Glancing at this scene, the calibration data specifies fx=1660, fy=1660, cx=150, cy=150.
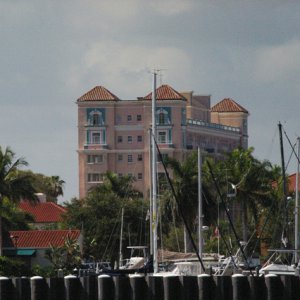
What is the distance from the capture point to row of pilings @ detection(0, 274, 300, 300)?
57.3 meters

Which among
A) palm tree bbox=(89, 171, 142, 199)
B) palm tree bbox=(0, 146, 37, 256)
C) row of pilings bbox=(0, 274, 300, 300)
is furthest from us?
palm tree bbox=(89, 171, 142, 199)

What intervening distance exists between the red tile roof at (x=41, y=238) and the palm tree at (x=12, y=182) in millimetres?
11311

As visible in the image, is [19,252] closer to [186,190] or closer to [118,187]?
[186,190]

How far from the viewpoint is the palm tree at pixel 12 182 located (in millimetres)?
128750

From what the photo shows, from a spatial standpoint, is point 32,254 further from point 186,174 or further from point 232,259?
point 232,259

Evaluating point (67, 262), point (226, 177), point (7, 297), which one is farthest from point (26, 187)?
point (7, 297)

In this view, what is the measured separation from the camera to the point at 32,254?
145 meters

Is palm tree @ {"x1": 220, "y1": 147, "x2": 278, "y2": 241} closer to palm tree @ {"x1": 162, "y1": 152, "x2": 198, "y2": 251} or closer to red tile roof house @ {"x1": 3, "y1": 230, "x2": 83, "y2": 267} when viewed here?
palm tree @ {"x1": 162, "y1": 152, "x2": 198, "y2": 251}

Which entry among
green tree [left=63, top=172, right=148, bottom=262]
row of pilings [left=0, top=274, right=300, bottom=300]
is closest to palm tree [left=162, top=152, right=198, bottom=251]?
green tree [left=63, top=172, right=148, bottom=262]

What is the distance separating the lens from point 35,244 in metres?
147

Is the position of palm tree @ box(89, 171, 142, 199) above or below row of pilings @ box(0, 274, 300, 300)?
above

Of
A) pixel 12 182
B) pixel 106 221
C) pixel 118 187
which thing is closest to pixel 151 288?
pixel 12 182

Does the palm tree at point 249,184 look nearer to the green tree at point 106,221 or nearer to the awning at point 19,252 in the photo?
the green tree at point 106,221

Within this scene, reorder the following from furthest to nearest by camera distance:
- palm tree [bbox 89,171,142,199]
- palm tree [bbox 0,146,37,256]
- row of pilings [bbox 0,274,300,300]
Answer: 1. palm tree [bbox 89,171,142,199]
2. palm tree [bbox 0,146,37,256]
3. row of pilings [bbox 0,274,300,300]
